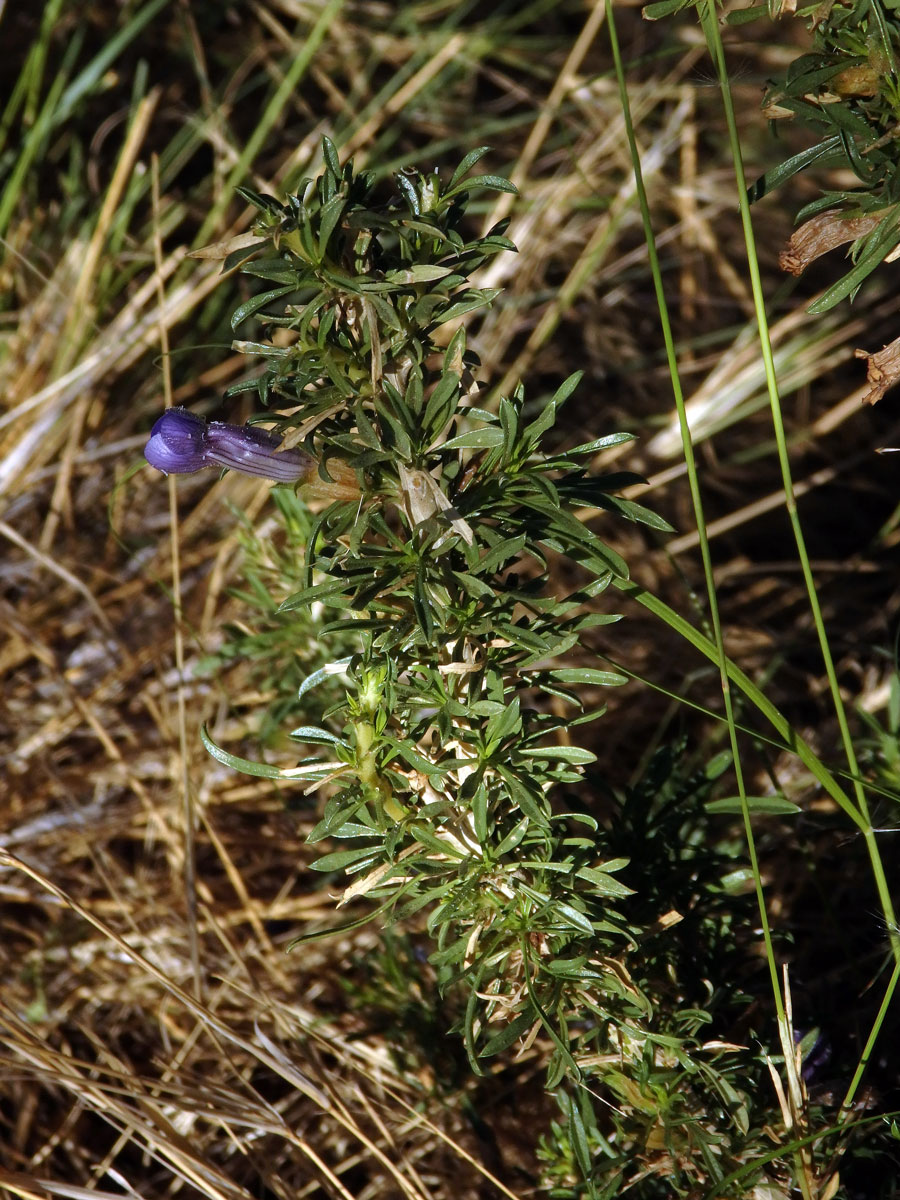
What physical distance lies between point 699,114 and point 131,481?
1764 mm

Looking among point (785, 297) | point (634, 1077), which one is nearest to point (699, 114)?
point (785, 297)

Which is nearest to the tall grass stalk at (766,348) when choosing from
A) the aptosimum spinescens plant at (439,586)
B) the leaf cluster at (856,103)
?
the leaf cluster at (856,103)

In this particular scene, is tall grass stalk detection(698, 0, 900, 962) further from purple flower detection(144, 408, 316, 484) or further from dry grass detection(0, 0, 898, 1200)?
purple flower detection(144, 408, 316, 484)

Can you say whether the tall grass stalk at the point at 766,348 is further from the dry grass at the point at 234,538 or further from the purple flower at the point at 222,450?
the purple flower at the point at 222,450

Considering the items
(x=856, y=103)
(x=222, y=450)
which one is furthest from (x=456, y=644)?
(x=856, y=103)

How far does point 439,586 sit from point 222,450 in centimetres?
24

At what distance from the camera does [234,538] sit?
1.88 metres

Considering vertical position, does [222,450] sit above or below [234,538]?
above

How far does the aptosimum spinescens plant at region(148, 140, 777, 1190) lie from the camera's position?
0.95 meters

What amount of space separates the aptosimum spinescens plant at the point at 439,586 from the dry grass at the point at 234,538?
15.6 inches

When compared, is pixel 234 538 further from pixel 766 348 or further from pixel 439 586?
pixel 766 348

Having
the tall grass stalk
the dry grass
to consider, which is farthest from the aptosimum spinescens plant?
the dry grass

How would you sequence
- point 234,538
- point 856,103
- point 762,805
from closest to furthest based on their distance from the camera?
point 856,103
point 762,805
point 234,538

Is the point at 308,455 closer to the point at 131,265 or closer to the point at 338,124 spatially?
the point at 131,265
